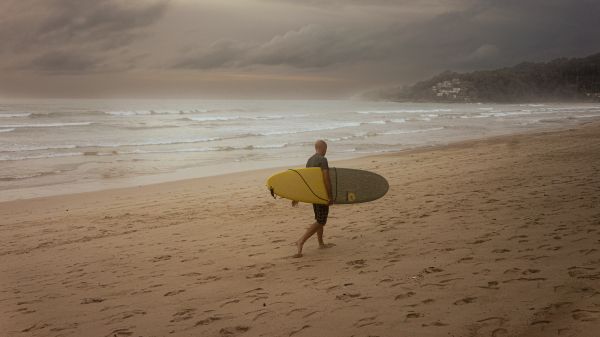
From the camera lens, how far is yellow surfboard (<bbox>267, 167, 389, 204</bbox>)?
6.03 meters

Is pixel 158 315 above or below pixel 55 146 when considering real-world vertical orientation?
below

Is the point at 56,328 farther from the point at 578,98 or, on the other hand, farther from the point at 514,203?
the point at 578,98

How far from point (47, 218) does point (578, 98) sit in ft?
497

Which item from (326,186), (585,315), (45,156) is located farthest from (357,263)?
(45,156)

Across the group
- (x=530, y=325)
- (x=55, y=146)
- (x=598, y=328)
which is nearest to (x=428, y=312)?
(x=530, y=325)

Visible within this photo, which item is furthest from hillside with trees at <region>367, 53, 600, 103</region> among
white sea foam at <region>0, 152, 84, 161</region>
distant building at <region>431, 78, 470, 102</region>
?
white sea foam at <region>0, 152, 84, 161</region>

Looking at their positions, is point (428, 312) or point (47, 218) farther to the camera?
point (47, 218)

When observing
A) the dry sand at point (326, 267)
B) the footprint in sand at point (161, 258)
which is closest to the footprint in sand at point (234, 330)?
the dry sand at point (326, 267)

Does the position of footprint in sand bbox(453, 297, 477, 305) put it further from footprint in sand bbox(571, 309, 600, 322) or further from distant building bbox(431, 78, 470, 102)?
distant building bbox(431, 78, 470, 102)

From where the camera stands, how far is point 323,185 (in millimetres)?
5996

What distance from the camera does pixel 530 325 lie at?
349 centimetres

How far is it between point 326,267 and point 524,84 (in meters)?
167

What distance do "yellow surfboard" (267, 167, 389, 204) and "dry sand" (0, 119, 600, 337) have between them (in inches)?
24.9

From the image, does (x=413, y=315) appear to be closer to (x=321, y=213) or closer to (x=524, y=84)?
(x=321, y=213)
